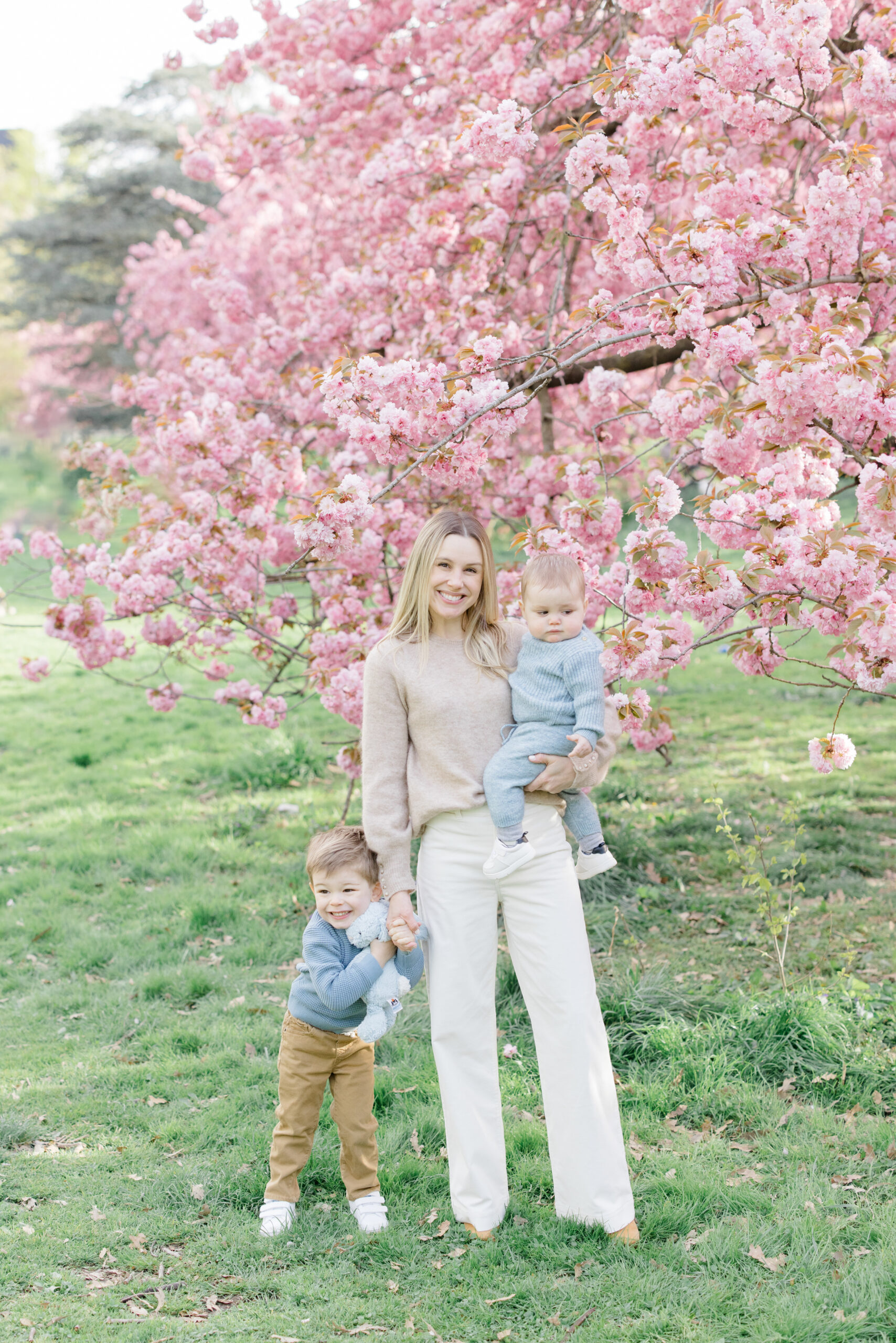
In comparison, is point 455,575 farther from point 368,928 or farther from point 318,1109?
point 318,1109

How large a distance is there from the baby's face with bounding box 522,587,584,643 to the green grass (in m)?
1.54

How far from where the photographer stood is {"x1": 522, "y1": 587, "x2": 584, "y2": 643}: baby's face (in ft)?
9.02

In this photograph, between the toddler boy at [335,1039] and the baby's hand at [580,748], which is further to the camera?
the toddler boy at [335,1039]

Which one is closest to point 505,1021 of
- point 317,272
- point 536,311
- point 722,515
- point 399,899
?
point 399,899

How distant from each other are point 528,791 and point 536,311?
353 cm

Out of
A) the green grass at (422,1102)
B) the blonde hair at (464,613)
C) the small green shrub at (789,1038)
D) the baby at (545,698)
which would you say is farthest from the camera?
the small green shrub at (789,1038)

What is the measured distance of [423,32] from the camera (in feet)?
19.1

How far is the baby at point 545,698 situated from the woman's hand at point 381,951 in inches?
12.9

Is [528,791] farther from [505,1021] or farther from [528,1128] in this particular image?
[505,1021]

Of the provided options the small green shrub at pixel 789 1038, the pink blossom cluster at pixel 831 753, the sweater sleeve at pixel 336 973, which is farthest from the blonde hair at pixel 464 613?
the small green shrub at pixel 789 1038

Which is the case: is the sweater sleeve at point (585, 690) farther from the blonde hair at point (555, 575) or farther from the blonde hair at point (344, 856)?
the blonde hair at point (344, 856)

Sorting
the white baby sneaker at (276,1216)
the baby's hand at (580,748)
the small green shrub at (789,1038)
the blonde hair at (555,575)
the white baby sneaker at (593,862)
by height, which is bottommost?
the white baby sneaker at (276,1216)

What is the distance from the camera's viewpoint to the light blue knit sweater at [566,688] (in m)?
2.70

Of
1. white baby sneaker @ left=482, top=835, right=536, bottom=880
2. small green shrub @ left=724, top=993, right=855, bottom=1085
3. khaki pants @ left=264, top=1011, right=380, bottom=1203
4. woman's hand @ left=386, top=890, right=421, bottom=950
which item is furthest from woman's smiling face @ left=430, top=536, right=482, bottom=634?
small green shrub @ left=724, top=993, right=855, bottom=1085
